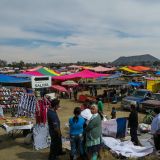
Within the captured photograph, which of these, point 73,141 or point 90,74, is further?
point 90,74

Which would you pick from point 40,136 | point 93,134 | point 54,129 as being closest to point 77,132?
point 93,134

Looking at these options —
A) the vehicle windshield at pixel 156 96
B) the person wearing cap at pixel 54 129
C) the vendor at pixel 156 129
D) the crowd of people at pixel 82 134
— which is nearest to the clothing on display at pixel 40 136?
the crowd of people at pixel 82 134

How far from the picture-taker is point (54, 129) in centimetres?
935

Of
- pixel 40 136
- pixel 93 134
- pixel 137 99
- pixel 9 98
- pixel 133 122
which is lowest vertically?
pixel 137 99

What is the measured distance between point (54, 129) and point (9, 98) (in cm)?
1357

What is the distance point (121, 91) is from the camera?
31.6m

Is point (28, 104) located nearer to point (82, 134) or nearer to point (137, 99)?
point (82, 134)


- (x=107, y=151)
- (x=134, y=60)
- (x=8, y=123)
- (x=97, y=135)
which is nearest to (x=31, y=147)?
(x=8, y=123)

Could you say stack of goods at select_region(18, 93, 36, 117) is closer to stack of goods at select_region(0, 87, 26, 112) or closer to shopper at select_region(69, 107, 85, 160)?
shopper at select_region(69, 107, 85, 160)

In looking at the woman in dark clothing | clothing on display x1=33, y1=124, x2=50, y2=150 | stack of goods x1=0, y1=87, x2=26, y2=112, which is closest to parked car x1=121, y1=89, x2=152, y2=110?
stack of goods x1=0, y1=87, x2=26, y2=112

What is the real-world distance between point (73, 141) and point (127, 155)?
1.97m

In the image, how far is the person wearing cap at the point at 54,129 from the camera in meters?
9.33

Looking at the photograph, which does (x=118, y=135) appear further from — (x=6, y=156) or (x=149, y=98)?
(x=149, y=98)

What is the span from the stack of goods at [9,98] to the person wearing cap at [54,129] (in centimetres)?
1268
